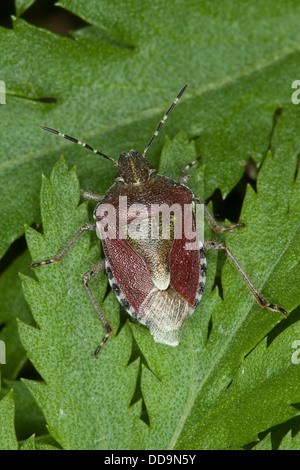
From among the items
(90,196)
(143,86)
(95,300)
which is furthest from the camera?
(143,86)

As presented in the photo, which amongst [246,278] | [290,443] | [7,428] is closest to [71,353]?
[7,428]

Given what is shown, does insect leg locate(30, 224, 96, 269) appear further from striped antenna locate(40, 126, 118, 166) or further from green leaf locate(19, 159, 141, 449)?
striped antenna locate(40, 126, 118, 166)

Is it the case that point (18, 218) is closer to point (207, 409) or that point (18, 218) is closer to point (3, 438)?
point (3, 438)

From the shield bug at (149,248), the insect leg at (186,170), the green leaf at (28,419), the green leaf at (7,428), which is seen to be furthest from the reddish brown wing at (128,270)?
the green leaf at (28,419)

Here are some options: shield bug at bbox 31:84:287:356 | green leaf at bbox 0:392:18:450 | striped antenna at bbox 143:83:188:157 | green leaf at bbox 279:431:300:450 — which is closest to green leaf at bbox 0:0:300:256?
striped antenna at bbox 143:83:188:157

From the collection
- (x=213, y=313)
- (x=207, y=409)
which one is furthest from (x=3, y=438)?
(x=213, y=313)

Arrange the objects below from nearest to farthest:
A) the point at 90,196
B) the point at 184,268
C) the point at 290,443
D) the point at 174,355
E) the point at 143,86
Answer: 1. the point at 290,443
2. the point at 174,355
3. the point at 184,268
4. the point at 90,196
5. the point at 143,86

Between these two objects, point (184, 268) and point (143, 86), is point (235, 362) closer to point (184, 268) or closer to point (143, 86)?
point (184, 268)
